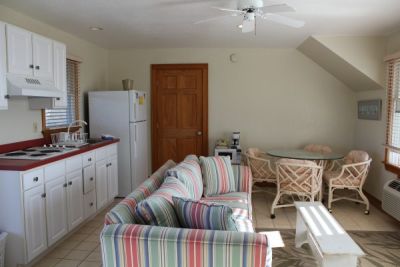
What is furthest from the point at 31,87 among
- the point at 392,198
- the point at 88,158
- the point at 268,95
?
the point at 392,198

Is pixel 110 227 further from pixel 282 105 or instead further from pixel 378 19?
pixel 282 105

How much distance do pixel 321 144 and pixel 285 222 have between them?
203cm

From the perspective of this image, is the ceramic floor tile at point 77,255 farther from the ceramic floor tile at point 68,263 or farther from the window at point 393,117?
the window at point 393,117

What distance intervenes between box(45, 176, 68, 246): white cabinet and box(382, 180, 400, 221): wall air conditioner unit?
3.56 meters

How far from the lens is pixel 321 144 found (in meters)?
5.27

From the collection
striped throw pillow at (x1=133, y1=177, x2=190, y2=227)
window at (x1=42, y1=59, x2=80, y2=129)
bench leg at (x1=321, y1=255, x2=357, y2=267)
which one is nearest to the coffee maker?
window at (x1=42, y1=59, x2=80, y2=129)

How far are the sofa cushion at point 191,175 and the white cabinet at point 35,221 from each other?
3.66 ft

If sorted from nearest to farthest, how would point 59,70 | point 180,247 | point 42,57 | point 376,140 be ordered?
point 180,247, point 42,57, point 59,70, point 376,140

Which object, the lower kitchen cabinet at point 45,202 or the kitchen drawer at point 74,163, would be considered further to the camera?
the kitchen drawer at point 74,163

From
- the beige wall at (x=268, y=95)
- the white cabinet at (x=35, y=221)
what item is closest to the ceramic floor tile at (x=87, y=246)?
the white cabinet at (x=35, y=221)

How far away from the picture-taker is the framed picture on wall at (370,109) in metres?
4.32

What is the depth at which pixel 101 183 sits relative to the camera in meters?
3.90

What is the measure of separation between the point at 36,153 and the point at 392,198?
3891mm

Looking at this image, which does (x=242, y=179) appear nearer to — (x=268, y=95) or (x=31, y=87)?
(x=268, y=95)
